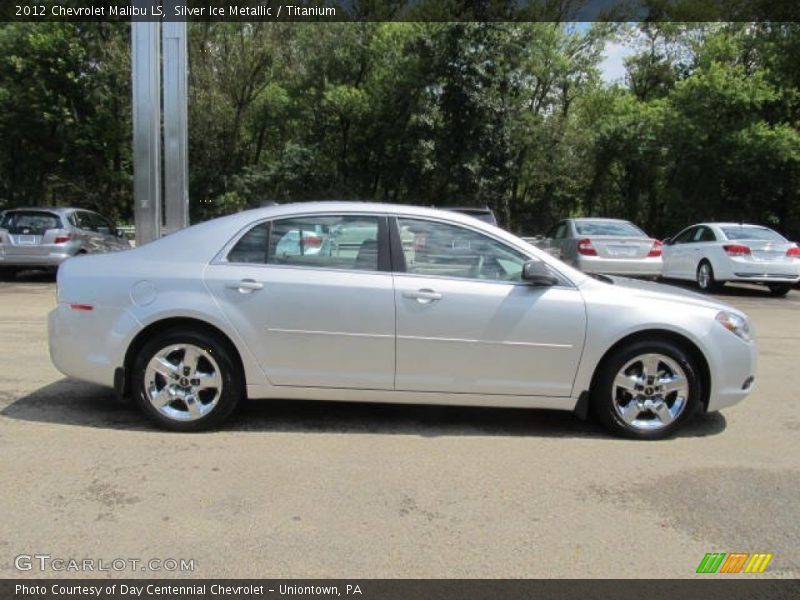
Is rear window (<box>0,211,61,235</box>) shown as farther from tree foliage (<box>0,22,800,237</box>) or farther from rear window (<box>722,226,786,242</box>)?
rear window (<box>722,226,786,242</box>)

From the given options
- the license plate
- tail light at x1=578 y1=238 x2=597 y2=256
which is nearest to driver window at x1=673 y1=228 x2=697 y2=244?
the license plate

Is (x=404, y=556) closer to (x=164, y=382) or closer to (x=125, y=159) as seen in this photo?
(x=164, y=382)

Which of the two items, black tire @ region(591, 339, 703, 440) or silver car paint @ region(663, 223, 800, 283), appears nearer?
black tire @ region(591, 339, 703, 440)

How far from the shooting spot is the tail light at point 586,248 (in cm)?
1334

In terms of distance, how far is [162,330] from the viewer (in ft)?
16.2

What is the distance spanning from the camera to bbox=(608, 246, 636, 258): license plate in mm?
13320

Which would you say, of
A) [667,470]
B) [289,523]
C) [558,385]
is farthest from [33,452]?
[667,470]

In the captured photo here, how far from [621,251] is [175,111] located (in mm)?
9027

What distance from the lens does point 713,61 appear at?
24.3 m

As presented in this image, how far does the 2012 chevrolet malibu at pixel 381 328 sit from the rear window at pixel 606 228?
9007mm

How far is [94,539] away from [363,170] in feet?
90.0

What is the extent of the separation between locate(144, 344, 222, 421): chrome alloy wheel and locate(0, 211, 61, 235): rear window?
11.1 meters

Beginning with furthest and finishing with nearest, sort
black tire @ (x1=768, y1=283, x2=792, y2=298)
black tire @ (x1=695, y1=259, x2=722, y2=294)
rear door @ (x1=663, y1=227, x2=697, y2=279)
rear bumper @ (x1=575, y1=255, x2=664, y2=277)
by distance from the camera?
rear door @ (x1=663, y1=227, x2=697, y2=279), black tire @ (x1=768, y1=283, x2=792, y2=298), black tire @ (x1=695, y1=259, x2=722, y2=294), rear bumper @ (x1=575, y1=255, x2=664, y2=277)
